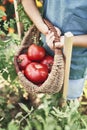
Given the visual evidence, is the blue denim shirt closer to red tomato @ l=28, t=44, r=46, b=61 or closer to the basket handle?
the basket handle

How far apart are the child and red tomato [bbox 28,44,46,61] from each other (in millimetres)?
55

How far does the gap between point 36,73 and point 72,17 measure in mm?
345

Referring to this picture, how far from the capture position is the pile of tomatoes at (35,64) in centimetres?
186

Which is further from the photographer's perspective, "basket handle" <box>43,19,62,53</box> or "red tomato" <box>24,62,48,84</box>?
"red tomato" <box>24,62,48,84</box>

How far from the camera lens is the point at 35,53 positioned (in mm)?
1910

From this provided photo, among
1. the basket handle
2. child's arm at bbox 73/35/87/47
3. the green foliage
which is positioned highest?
the basket handle

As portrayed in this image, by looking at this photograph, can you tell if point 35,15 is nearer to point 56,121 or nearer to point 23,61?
point 23,61

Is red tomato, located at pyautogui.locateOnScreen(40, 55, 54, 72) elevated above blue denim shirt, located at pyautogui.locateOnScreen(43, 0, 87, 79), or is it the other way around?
blue denim shirt, located at pyautogui.locateOnScreen(43, 0, 87, 79)

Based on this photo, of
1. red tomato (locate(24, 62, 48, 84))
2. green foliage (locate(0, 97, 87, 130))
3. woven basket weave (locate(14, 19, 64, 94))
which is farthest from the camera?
red tomato (locate(24, 62, 48, 84))

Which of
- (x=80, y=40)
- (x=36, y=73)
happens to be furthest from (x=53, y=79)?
(x=80, y=40)

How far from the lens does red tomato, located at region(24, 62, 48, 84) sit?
1.86 m

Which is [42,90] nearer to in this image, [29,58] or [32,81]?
[32,81]

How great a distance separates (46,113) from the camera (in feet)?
5.46

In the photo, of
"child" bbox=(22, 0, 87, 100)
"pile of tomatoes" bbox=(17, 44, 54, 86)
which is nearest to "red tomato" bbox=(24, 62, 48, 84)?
"pile of tomatoes" bbox=(17, 44, 54, 86)
